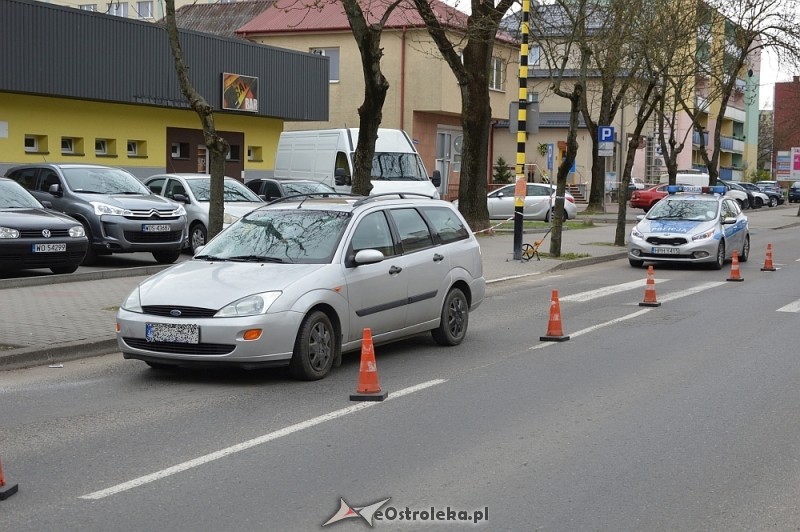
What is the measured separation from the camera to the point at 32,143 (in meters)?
26.3

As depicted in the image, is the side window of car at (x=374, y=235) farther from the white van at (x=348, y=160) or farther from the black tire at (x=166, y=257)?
the white van at (x=348, y=160)

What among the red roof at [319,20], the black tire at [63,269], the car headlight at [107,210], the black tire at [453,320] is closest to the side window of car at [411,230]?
the black tire at [453,320]

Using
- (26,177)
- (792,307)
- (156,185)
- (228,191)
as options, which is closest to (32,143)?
(156,185)

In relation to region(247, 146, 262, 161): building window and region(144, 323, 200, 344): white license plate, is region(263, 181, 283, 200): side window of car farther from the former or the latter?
region(144, 323, 200, 344): white license plate

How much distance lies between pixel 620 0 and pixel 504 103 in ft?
75.1

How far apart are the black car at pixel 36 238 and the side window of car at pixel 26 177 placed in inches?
96.4

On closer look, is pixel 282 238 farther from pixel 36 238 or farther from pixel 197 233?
pixel 197 233

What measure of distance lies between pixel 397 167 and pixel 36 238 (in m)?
14.5

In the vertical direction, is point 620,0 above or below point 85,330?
above

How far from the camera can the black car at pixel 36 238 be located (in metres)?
16.0

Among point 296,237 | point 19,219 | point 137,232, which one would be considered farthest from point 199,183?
point 296,237

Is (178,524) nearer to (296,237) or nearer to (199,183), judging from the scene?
(296,237)

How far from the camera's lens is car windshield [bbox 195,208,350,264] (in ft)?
33.3

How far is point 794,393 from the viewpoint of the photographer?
9.23 metres
